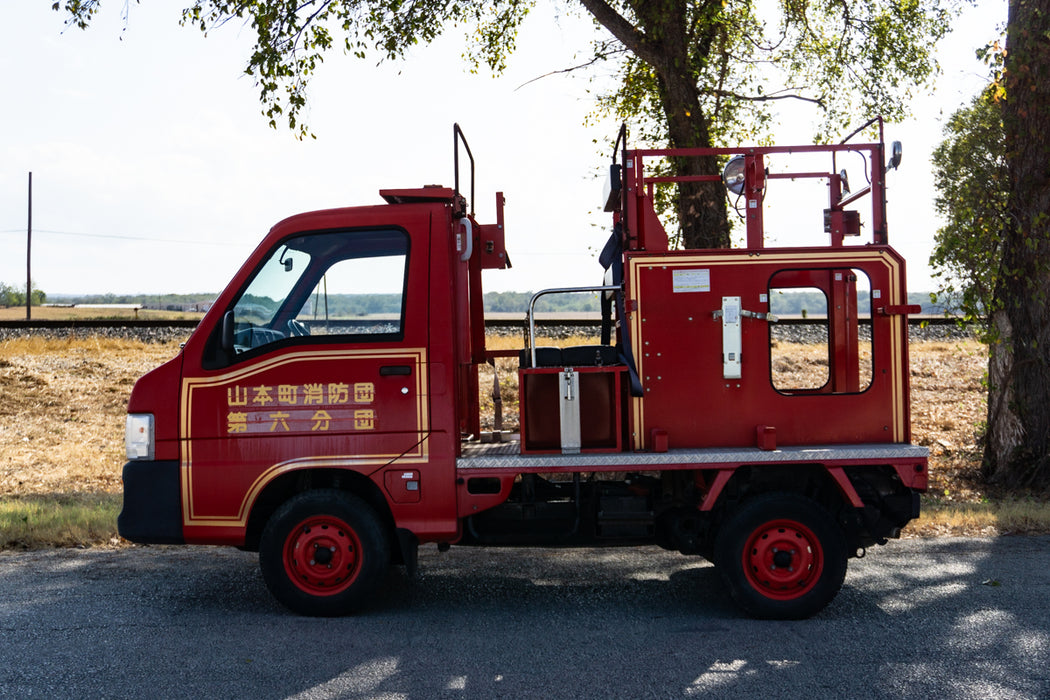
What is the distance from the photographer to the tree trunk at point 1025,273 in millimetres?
10445

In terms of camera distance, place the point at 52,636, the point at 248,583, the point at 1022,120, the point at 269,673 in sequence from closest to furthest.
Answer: the point at 269,673 < the point at 52,636 < the point at 248,583 < the point at 1022,120

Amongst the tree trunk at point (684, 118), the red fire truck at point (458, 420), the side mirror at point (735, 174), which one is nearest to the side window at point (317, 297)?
the red fire truck at point (458, 420)

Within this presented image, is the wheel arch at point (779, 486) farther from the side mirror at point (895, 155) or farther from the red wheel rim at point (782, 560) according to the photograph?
the side mirror at point (895, 155)

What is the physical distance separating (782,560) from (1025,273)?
684 cm

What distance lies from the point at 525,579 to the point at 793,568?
202cm

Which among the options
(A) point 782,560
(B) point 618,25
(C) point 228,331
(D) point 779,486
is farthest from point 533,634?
(B) point 618,25

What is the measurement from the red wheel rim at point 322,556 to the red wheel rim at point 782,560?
8.15ft

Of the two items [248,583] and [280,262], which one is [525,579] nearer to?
[248,583]

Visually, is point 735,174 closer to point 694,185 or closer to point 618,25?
point 694,185

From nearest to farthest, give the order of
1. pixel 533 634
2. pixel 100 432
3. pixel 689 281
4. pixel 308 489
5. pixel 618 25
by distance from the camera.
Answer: pixel 533 634
pixel 689 281
pixel 308 489
pixel 618 25
pixel 100 432

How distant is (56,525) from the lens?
849cm

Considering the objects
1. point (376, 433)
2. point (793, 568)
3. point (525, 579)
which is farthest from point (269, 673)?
point (793, 568)

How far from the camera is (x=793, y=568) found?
5.83 metres

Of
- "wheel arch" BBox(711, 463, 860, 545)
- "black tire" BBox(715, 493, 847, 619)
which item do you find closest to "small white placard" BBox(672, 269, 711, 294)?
"wheel arch" BBox(711, 463, 860, 545)
